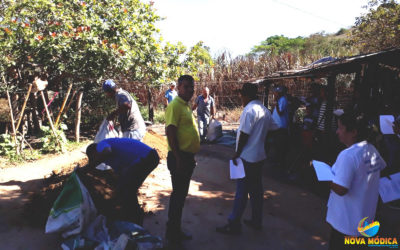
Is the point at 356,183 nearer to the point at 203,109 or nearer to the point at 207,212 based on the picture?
the point at 207,212

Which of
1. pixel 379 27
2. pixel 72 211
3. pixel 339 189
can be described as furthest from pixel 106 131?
pixel 379 27

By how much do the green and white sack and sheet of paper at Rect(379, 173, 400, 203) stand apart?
9.23 ft

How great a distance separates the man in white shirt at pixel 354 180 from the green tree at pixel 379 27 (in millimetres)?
11361

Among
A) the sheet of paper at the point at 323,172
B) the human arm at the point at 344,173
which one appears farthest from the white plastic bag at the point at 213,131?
the human arm at the point at 344,173

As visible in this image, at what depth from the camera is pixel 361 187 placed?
6.09 feet

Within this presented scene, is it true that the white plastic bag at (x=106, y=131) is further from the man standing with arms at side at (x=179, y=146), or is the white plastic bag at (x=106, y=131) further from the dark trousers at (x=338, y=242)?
the dark trousers at (x=338, y=242)

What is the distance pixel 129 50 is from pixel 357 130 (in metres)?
6.82

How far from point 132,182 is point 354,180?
2124 mm

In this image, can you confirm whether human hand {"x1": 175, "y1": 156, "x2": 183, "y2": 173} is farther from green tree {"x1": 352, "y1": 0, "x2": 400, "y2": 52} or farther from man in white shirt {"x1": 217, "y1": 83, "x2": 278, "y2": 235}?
green tree {"x1": 352, "y1": 0, "x2": 400, "y2": 52}

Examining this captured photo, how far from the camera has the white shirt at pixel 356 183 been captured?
182 cm

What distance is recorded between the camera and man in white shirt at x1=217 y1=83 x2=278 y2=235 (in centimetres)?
310

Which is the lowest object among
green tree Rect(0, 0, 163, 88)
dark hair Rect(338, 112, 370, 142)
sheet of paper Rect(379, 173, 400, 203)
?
sheet of paper Rect(379, 173, 400, 203)

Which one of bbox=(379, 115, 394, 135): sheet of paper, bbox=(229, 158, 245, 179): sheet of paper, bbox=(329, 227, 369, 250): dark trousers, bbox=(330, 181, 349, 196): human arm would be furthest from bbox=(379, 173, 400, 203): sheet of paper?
bbox=(379, 115, 394, 135): sheet of paper

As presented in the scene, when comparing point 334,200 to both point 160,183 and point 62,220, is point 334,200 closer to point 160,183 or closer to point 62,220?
point 62,220
